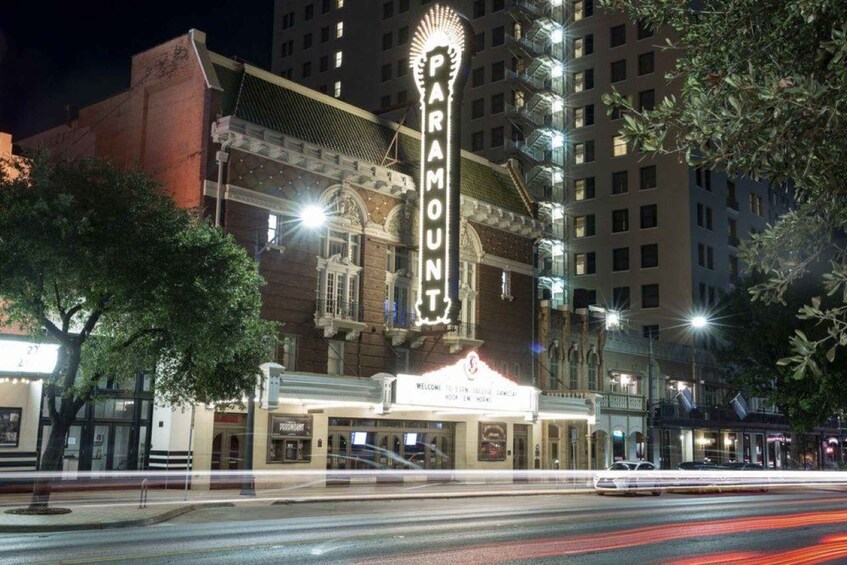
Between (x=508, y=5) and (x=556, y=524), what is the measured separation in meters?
62.4

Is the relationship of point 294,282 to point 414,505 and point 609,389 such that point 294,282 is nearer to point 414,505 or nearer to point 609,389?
point 414,505

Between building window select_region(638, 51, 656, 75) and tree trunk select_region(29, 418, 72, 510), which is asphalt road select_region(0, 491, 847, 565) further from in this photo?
building window select_region(638, 51, 656, 75)

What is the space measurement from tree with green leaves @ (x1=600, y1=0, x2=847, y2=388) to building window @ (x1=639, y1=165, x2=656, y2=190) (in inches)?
2360

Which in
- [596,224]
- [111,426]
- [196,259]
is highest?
[596,224]

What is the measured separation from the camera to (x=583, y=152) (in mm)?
73250

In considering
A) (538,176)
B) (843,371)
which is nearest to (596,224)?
(538,176)

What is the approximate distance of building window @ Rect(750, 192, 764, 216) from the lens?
76.9 meters

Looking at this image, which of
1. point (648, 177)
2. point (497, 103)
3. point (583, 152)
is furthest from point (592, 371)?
point (497, 103)

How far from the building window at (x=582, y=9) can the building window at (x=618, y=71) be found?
5293mm

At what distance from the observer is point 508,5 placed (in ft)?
250

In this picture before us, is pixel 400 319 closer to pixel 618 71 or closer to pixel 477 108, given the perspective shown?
pixel 618 71

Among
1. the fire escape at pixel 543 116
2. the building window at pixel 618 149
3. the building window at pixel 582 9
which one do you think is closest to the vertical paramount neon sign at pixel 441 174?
the fire escape at pixel 543 116

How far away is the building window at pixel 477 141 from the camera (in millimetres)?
76438

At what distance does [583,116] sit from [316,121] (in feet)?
126
